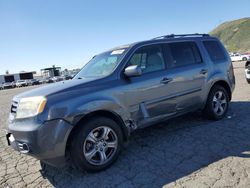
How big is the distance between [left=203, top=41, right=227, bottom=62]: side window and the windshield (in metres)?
2.29

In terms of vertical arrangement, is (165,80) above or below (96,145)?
above

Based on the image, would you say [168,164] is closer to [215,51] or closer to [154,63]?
[154,63]

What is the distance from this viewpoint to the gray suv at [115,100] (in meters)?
3.51

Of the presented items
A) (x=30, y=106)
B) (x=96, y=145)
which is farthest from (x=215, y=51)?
(x=30, y=106)

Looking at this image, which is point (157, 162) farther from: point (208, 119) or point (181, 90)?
point (208, 119)

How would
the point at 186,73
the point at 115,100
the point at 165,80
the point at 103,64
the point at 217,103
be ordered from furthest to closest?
the point at 217,103 → the point at 186,73 → the point at 103,64 → the point at 165,80 → the point at 115,100

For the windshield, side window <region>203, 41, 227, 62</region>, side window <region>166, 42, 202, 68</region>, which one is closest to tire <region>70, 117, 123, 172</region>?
the windshield

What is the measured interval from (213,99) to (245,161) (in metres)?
2.21

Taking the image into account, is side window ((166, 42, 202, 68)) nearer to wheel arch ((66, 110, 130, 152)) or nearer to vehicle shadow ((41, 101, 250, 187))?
vehicle shadow ((41, 101, 250, 187))

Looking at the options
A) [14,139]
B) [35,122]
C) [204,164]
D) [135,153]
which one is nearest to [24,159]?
[14,139]

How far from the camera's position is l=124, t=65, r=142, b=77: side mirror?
4.10 metres

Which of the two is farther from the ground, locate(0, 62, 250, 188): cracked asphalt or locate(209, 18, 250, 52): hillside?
locate(209, 18, 250, 52): hillside

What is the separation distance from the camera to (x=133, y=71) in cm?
411

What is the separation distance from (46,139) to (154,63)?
2.40 m
